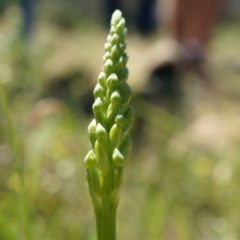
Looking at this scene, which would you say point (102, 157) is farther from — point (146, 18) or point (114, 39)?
point (146, 18)

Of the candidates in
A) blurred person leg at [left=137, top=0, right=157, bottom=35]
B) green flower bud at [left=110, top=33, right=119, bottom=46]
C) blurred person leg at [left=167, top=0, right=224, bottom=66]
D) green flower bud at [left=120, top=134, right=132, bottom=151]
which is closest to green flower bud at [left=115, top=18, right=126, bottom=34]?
green flower bud at [left=110, top=33, right=119, bottom=46]

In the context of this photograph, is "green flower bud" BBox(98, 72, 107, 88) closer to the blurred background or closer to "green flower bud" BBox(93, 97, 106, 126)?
"green flower bud" BBox(93, 97, 106, 126)

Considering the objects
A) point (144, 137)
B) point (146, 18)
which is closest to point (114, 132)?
point (144, 137)

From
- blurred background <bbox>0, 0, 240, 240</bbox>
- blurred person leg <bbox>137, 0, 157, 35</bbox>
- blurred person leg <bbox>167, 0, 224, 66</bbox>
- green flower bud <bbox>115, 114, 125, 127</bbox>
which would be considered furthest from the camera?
blurred person leg <bbox>137, 0, 157, 35</bbox>

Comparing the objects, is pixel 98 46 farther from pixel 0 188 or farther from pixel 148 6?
pixel 0 188

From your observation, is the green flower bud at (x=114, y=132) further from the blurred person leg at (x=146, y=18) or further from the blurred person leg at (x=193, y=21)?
the blurred person leg at (x=146, y=18)

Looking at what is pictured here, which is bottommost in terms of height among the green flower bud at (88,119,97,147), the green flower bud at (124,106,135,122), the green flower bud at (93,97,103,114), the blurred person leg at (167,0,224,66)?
the blurred person leg at (167,0,224,66)

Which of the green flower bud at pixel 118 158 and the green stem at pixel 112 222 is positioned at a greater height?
the green flower bud at pixel 118 158

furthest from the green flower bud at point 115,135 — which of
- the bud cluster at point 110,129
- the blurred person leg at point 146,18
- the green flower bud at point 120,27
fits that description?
the blurred person leg at point 146,18
